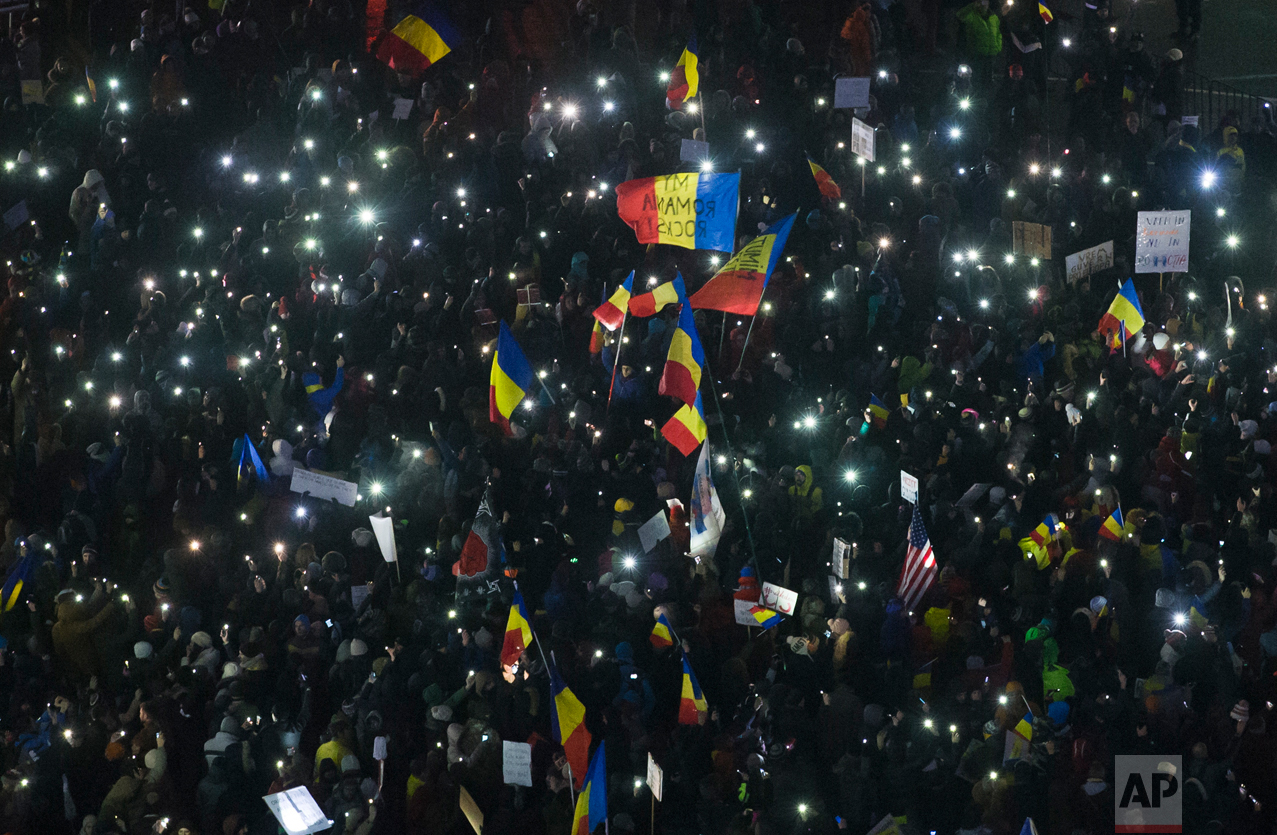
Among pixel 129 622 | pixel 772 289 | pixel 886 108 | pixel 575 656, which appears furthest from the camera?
pixel 886 108

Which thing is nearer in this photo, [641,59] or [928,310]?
[928,310]

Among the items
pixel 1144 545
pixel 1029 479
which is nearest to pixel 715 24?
pixel 1029 479

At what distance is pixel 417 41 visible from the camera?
1540 centimetres

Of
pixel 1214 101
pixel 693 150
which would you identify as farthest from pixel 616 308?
pixel 1214 101

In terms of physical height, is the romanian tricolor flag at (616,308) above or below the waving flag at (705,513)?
above

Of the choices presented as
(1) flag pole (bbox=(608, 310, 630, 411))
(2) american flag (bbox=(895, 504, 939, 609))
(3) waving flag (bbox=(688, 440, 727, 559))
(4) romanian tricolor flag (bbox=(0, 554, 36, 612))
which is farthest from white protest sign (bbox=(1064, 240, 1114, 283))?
(4) romanian tricolor flag (bbox=(0, 554, 36, 612))

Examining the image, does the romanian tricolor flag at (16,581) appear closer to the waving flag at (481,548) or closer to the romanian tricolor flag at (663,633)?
the waving flag at (481,548)

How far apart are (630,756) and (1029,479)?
4.37 meters

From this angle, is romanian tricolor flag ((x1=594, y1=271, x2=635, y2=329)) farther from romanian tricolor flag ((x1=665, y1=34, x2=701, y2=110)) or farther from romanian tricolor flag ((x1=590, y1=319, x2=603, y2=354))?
romanian tricolor flag ((x1=665, y1=34, x2=701, y2=110))

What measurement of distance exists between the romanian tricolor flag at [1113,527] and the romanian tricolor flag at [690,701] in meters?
3.61

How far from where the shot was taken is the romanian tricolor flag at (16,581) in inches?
536

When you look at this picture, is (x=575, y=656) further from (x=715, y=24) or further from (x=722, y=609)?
(x=715, y=24)

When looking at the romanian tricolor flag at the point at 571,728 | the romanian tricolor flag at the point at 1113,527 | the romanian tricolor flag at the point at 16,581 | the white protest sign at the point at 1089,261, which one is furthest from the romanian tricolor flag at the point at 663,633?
the white protest sign at the point at 1089,261

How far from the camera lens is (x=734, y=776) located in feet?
36.3
